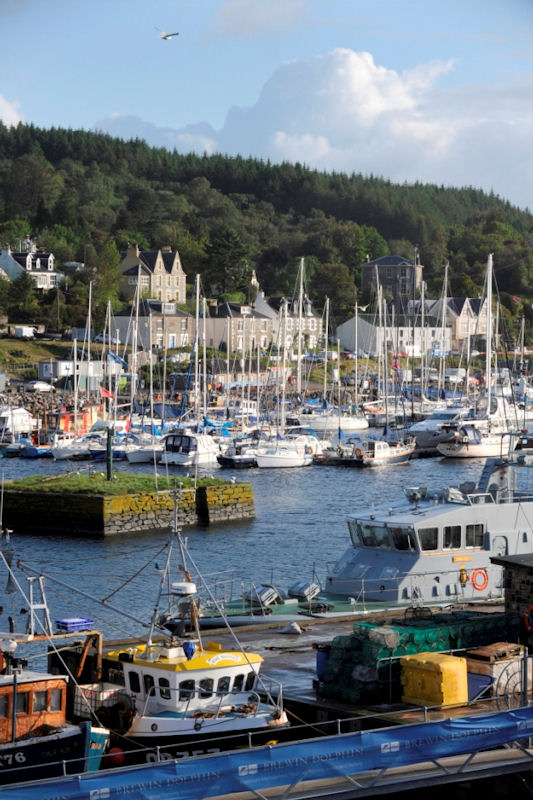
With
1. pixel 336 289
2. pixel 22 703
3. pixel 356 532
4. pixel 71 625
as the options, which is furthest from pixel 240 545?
pixel 336 289

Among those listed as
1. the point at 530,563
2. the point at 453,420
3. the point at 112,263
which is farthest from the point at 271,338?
the point at 530,563

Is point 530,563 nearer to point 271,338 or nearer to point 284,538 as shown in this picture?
point 284,538

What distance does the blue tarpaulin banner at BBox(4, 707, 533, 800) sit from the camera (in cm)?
1775

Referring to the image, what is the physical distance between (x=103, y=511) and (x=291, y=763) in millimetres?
39800

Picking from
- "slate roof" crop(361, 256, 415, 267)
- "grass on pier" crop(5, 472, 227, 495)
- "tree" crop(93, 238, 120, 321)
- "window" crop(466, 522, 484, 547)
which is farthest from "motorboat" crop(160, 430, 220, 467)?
"slate roof" crop(361, 256, 415, 267)

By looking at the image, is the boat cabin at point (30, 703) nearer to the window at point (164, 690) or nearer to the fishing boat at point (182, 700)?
the fishing boat at point (182, 700)

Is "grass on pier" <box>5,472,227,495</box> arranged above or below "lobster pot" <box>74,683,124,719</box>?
below

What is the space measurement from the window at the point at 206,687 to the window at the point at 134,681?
118 centimetres

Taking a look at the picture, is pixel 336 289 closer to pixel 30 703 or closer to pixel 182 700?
pixel 182 700

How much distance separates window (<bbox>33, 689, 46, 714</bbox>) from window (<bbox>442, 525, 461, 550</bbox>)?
15117mm

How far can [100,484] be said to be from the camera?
202 ft

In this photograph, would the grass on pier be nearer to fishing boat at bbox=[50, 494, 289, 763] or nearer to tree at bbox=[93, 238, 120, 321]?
fishing boat at bbox=[50, 494, 289, 763]

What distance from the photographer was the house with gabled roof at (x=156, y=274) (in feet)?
531

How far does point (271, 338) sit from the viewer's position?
508 feet
